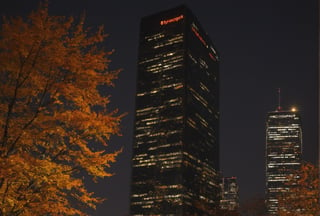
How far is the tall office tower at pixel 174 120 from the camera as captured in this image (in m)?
148

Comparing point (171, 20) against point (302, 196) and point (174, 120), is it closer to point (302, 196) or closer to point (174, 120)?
point (174, 120)

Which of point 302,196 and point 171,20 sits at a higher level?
point 171,20

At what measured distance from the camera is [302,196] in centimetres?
1598

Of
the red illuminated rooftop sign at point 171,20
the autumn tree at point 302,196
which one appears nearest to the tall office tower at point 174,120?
the red illuminated rooftop sign at point 171,20

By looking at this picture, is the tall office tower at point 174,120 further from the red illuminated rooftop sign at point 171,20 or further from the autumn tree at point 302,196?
the autumn tree at point 302,196

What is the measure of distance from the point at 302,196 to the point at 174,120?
450 feet

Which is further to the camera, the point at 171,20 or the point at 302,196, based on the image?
the point at 171,20

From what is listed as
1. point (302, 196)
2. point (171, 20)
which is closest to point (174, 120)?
point (171, 20)

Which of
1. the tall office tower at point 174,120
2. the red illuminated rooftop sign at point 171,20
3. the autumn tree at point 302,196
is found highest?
the red illuminated rooftop sign at point 171,20

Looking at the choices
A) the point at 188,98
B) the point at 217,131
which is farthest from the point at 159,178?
the point at 217,131

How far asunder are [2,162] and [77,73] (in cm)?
272

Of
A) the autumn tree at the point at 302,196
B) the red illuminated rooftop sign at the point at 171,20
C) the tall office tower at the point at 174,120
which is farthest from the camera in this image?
the red illuminated rooftop sign at the point at 171,20

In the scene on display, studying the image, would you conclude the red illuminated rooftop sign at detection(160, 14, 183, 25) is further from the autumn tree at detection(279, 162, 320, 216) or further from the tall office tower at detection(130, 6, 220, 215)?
the autumn tree at detection(279, 162, 320, 216)

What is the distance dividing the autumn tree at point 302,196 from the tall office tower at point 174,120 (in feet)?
396
